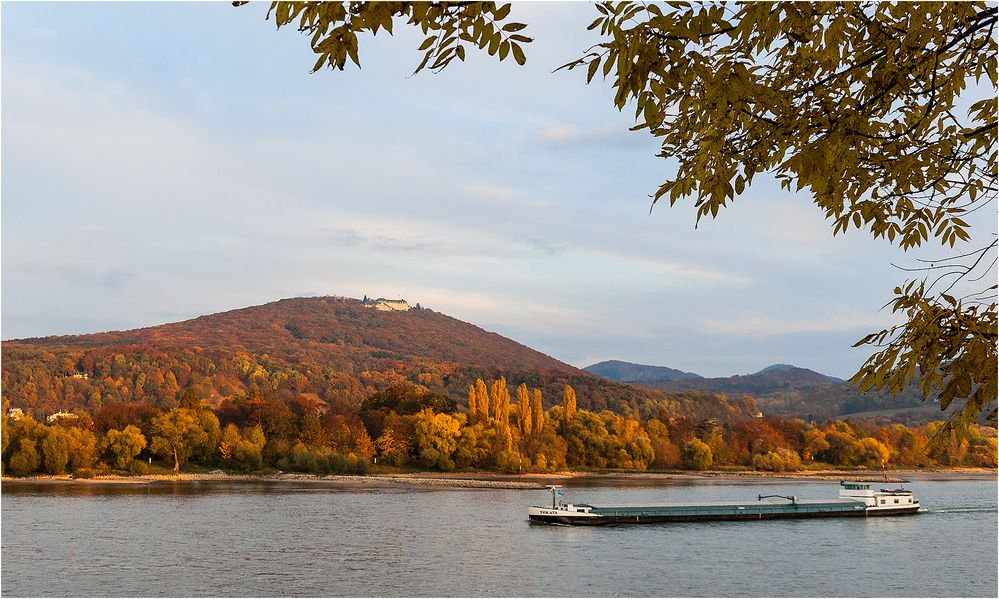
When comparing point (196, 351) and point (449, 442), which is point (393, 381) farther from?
point (449, 442)

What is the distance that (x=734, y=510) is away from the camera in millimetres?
53719

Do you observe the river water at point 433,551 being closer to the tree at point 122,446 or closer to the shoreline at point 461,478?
the shoreline at point 461,478

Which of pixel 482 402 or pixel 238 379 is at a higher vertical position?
pixel 238 379

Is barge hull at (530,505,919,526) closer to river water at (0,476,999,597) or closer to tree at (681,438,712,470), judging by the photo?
river water at (0,476,999,597)

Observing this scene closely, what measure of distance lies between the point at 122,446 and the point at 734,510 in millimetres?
51340

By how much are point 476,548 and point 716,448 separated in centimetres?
7293

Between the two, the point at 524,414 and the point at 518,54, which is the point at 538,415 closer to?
the point at 524,414

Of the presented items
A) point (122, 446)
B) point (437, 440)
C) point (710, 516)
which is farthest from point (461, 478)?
point (710, 516)

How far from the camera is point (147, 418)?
83.0 metres

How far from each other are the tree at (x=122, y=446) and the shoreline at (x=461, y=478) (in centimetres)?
278

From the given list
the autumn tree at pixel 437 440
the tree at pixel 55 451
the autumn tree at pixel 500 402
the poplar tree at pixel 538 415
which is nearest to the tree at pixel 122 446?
the tree at pixel 55 451

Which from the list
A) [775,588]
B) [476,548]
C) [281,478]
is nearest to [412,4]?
[775,588]

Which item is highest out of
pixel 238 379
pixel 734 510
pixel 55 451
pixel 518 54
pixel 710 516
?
pixel 238 379

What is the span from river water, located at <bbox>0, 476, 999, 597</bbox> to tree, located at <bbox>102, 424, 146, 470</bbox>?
15.7 metres
